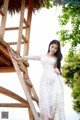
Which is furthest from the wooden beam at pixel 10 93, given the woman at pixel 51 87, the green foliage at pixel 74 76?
the green foliage at pixel 74 76

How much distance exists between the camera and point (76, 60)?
16.9 metres

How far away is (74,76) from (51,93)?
42.1 feet

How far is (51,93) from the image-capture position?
3881 millimetres

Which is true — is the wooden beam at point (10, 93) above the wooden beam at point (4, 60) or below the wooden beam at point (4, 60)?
below

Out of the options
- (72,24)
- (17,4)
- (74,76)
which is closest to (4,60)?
(17,4)

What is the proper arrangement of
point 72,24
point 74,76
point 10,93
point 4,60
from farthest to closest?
point 74,76
point 72,24
point 4,60
point 10,93

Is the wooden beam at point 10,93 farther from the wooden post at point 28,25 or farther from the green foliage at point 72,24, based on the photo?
the green foliage at point 72,24

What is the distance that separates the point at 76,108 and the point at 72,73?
1967mm

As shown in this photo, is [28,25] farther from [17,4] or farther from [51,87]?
[51,87]

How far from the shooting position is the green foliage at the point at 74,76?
15945 millimetres

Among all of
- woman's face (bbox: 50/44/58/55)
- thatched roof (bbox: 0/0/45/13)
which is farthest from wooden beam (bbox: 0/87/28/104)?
thatched roof (bbox: 0/0/45/13)

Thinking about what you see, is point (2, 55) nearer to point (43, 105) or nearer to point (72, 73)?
point (43, 105)

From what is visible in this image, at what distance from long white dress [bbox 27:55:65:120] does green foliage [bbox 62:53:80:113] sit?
38.9 feet

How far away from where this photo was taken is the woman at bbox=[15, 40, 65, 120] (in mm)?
3768
